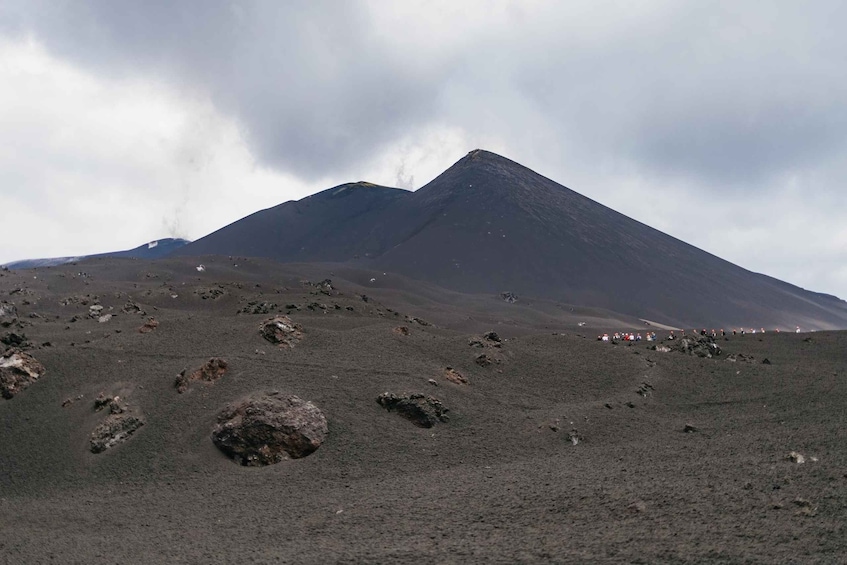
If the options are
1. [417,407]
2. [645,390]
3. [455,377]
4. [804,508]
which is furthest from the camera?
[645,390]

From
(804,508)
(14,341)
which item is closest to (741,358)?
(804,508)

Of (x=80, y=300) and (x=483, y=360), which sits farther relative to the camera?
(x=80, y=300)

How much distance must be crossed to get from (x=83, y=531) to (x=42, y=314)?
28658 mm

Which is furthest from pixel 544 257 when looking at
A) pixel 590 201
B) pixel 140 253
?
pixel 140 253

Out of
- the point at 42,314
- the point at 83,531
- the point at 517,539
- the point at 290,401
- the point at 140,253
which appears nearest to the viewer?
the point at 517,539

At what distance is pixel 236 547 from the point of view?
34.1 feet

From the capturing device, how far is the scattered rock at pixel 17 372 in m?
19.2

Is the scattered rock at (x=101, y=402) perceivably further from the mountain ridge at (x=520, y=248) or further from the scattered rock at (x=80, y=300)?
the mountain ridge at (x=520, y=248)

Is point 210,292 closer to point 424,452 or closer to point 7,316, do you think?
point 7,316

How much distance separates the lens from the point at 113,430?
55.2ft

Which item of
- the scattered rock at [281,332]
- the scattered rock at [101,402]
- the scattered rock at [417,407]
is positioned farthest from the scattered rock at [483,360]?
the scattered rock at [101,402]

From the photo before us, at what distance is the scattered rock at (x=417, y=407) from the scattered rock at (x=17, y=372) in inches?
492

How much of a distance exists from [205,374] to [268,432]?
4479 millimetres

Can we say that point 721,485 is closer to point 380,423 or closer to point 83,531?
point 380,423
